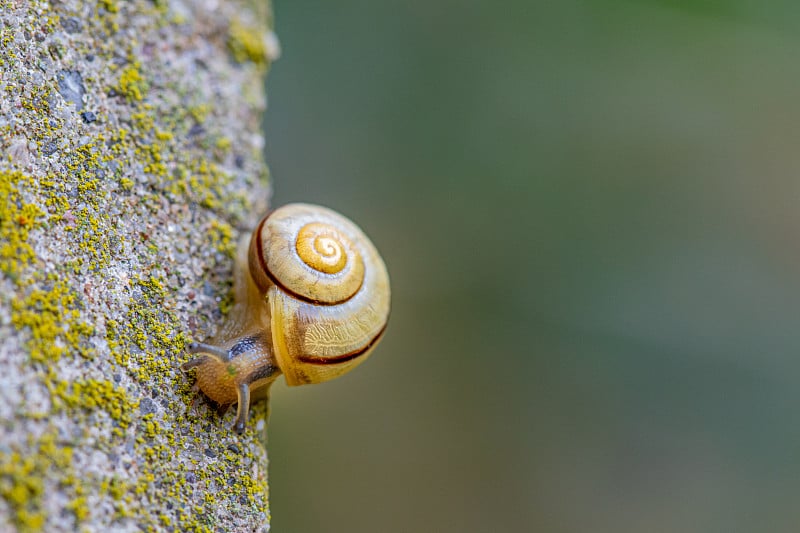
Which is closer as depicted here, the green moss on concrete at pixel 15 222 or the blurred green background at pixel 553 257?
the green moss on concrete at pixel 15 222

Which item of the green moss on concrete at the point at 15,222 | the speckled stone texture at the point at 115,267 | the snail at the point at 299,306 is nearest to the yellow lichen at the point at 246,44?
the speckled stone texture at the point at 115,267

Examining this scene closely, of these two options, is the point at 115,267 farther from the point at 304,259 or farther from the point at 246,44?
the point at 246,44

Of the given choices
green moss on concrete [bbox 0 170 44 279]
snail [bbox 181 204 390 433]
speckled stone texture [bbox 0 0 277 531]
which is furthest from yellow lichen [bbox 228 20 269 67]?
green moss on concrete [bbox 0 170 44 279]

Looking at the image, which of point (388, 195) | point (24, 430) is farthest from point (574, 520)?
point (24, 430)

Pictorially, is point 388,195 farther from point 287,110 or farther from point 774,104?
point 774,104

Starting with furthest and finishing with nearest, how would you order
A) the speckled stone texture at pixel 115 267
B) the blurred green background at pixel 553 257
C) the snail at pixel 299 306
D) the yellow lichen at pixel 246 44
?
1. the blurred green background at pixel 553 257
2. the yellow lichen at pixel 246 44
3. the snail at pixel 299 306
4. the speckled stone texture at pixel 115 267

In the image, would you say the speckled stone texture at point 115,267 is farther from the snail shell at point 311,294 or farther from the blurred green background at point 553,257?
the blurred green background at point 553,257
